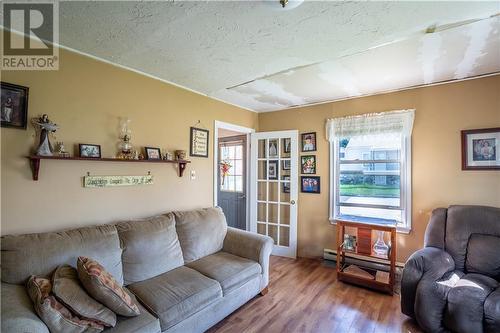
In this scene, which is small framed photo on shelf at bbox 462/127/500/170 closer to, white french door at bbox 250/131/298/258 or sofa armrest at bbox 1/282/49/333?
white french door at bbox 250/131/298/258

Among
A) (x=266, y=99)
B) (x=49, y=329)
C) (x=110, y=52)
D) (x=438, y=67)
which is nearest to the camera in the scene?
(x=49, y=329)

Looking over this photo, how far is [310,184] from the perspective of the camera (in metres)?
3.62

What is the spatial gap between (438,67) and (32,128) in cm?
363

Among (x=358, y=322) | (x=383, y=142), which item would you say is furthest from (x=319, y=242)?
(x=383, y=142)

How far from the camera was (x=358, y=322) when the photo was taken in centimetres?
211

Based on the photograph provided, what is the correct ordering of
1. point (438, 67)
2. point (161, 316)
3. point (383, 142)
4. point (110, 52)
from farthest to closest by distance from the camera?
1. point (383, 142)
2. point (438, 67)
3. point (110, 52)
4. point (161, 316)

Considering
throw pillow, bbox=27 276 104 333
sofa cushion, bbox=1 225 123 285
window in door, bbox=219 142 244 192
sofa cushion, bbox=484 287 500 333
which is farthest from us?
window in door, bbox=219 142 244 192

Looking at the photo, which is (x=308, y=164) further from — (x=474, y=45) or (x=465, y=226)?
(x=474, y=45)

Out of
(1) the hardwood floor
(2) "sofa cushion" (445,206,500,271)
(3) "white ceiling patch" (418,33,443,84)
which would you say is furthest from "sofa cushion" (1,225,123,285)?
(2) "sofa cushion" (445,206,500,271)

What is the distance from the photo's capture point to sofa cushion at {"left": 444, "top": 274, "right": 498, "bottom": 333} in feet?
5.67

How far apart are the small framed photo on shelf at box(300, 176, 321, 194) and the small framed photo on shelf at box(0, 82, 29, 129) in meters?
3.22

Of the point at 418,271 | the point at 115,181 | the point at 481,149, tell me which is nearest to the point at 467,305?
the point at 418,271

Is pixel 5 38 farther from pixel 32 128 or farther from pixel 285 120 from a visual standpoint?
pixel 285 120

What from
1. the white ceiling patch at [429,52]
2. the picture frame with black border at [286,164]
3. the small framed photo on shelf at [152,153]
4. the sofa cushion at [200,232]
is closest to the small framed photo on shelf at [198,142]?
the small framed photo on shelf at [152,153]
